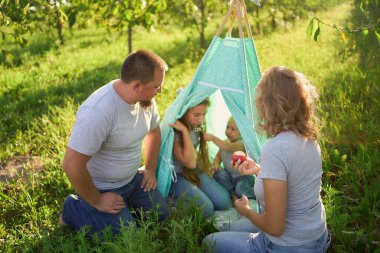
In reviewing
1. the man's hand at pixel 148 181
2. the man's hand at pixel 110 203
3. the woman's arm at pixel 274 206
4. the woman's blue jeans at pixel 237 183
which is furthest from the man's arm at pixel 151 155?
the woman's arm at pixel 274 206

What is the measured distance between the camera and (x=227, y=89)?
356 cm

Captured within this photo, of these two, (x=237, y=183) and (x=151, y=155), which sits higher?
(x=151, y=155)

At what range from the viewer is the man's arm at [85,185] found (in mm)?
2838

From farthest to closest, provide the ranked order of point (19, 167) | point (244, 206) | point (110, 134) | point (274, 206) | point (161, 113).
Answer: point (161, 113) → point (19, 167) → point (110, 134) → point (244, 206) → point (274, 206)

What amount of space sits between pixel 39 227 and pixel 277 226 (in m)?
1.95

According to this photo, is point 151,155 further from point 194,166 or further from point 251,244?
point 251,244

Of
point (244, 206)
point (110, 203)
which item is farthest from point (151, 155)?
point (244, 206)

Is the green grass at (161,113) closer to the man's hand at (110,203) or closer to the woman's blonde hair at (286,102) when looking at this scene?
the man's hand at (110,203)

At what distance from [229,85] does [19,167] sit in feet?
7.69

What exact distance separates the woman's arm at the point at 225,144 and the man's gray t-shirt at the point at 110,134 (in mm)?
580

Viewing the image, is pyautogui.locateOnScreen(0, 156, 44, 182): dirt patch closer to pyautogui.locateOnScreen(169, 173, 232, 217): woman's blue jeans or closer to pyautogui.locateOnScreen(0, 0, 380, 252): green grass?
pyautogui.locateOnScreen(0, 0, 380, 252): green grass

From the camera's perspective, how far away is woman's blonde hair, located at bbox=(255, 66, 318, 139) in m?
2.32

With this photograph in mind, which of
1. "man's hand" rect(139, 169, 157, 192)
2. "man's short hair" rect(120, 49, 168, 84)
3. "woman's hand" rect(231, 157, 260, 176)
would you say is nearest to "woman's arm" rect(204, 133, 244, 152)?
"man's hand" rect(139, 169, 157, 192)

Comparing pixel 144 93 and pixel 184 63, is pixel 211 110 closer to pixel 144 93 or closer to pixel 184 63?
pixel 144 93
